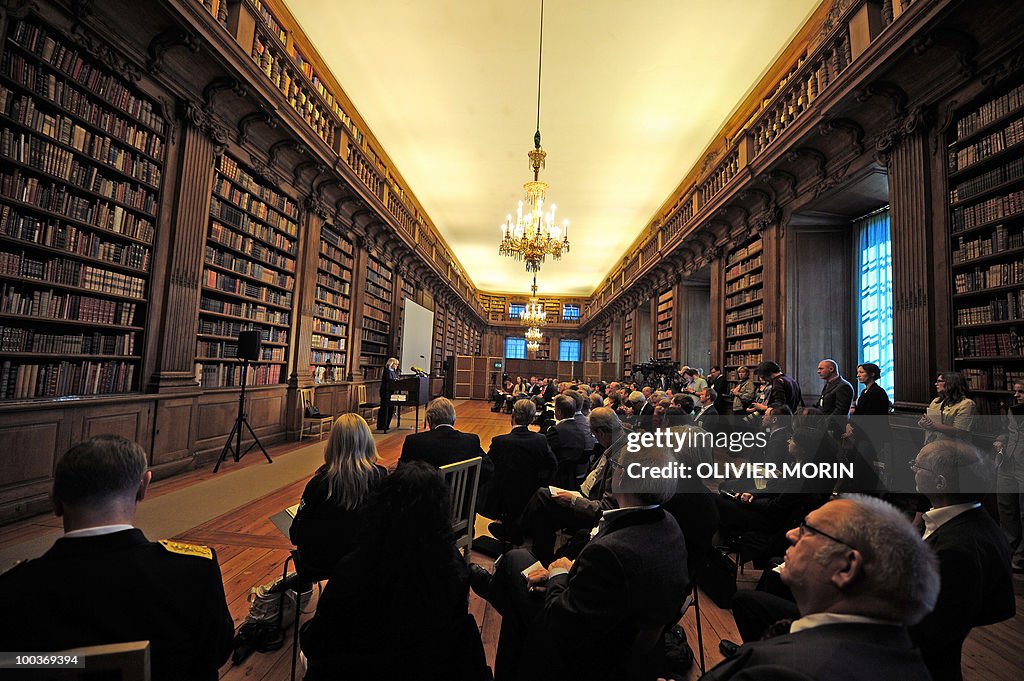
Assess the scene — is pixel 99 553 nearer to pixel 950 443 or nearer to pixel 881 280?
pixel 950 443

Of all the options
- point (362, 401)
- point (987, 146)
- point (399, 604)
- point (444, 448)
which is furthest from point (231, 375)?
point (987, 146)

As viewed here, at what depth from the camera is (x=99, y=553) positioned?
872mm

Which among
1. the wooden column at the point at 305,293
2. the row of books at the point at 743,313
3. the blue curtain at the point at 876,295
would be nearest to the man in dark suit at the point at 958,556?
the blue curtain at the point at 876,295

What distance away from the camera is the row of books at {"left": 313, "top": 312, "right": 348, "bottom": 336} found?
674 cm

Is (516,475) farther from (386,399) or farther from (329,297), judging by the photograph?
(329,297)

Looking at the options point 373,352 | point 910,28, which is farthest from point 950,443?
point 373,352

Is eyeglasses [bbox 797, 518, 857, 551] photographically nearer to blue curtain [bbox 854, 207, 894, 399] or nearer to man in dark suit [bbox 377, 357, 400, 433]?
blue curtain [bbox 854, 207, 894, 399]

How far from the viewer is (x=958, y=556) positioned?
1.30m

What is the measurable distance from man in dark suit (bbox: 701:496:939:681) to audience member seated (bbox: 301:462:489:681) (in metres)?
0.55

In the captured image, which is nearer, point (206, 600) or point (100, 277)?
point (206, 600)

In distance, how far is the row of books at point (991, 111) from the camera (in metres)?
3.02

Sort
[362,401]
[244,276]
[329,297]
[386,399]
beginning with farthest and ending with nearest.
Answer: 1. [362,401]
2. [386,399]
3. [329,297]
4. [244,276]

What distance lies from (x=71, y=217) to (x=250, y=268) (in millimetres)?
1962

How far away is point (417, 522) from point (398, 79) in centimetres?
660
